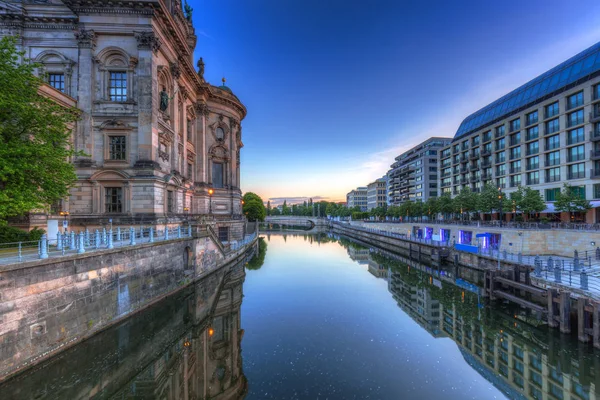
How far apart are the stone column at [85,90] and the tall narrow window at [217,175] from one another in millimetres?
20124

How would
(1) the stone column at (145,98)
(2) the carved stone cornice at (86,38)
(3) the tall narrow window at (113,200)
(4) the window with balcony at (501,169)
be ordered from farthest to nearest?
(4) the window with balcony at (501,169)
(3) the tall narrow window at (113,200)
(1) the stone column at (145,98)
(2) the carved stone cornice at (86,38)

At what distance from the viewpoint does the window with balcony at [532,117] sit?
4831 cm

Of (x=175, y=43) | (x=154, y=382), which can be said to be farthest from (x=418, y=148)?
(x=154, y=382)

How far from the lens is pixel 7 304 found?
965 centimetres

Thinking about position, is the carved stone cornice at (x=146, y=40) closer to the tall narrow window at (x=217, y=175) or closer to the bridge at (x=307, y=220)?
the tall narrow window at (x=217, y=175)

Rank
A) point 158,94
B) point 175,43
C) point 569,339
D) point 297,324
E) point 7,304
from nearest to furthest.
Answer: point 7,304, point 569,339, point 297,324, point 158,94, point 175,43

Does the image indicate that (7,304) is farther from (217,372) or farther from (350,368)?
(350,368)

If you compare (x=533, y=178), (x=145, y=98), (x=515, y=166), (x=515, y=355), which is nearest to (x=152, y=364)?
(x=515, y=355)

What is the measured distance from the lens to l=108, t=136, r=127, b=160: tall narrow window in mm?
23609

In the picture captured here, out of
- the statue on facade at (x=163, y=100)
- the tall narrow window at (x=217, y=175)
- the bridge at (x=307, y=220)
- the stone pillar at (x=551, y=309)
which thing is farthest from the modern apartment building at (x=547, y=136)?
the bridge at (x=307, y=220)

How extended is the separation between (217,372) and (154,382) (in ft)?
7.61

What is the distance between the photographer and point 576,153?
135 feet

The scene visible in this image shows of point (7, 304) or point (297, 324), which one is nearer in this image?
point (7, 304)

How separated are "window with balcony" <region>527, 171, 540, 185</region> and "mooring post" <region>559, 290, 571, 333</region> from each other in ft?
139
